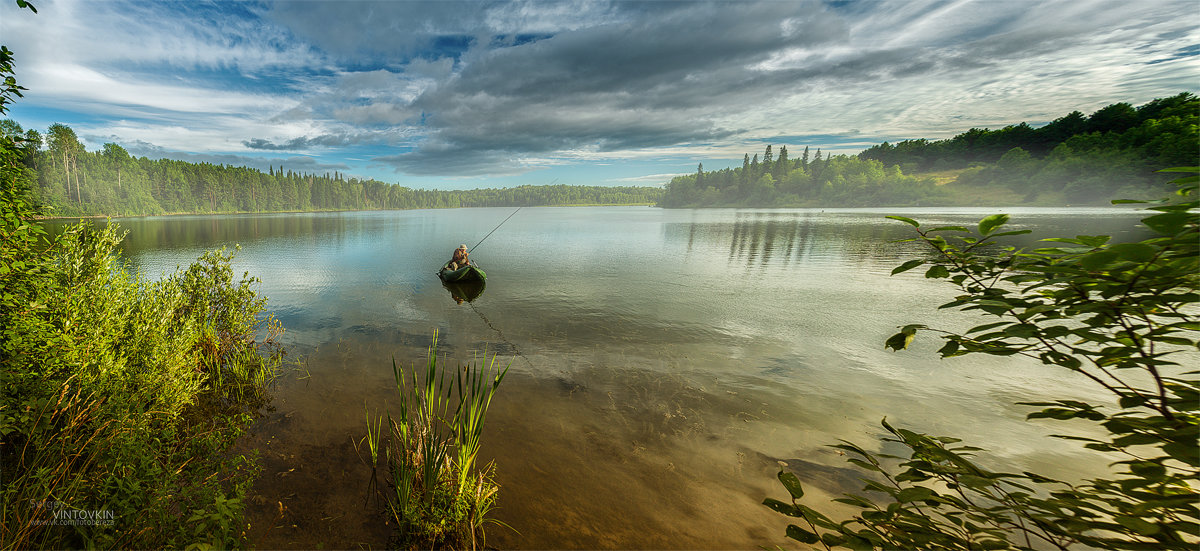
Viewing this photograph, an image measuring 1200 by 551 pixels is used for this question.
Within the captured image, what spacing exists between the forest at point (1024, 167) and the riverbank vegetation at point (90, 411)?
114 m

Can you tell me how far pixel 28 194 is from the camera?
235 inches

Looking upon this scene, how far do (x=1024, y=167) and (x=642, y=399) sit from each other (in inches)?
7644

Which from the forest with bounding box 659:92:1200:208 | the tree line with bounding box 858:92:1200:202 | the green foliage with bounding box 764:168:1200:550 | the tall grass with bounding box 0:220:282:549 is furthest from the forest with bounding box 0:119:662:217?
the forest with bounding box 659:92:1200:208

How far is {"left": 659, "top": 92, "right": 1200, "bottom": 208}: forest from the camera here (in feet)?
317

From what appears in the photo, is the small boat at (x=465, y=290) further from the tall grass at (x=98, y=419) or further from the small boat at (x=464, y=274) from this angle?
the tall grass at (x=98, y=419)

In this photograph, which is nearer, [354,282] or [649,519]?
[649,519]

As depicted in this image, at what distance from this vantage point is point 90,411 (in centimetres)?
614

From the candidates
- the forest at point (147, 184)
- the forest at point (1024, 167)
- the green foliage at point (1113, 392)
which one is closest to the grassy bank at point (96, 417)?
the green foliage at point (1113, 392)

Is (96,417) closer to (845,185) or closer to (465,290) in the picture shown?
(465,290)

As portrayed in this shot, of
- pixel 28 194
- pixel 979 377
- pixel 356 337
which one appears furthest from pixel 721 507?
pixel 356 337

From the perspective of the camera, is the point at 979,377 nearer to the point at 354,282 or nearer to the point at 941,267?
the point at 941,267

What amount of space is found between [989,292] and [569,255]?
36903 millimetres

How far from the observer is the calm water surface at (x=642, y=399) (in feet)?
22.8

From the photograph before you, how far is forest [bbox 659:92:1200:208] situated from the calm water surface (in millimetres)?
96900
